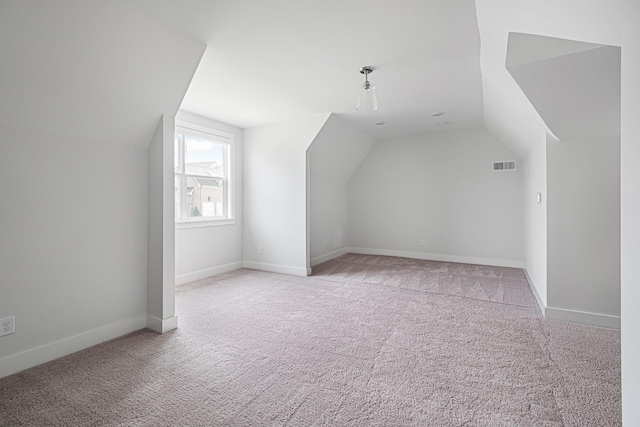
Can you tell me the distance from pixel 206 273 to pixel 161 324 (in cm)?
193

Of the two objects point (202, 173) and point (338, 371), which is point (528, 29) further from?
point (202, 173)

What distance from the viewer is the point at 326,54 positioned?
2682mm

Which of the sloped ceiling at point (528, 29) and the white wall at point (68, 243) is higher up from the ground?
the sloped ceiling at point (528, 29)

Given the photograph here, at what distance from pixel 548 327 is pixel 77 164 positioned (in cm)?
436

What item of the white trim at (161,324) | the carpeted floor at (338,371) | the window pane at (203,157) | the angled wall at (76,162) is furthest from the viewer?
the window pane at (203,157)

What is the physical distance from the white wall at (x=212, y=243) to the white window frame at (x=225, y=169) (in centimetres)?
5

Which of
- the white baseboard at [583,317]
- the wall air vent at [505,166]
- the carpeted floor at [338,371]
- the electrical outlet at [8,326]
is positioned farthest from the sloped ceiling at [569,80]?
the electrical outlet at [8,326]

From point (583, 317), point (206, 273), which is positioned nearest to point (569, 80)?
point (583, 317)

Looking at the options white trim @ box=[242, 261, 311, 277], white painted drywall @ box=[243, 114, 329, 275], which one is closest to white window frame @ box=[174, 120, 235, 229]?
white painted drywall @ box=[243, 114, 329, 275]

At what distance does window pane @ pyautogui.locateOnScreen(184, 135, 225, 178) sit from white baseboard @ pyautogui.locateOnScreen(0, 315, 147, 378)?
2.32m

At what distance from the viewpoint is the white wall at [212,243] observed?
4273 mm

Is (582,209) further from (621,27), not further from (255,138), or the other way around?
(255,138)

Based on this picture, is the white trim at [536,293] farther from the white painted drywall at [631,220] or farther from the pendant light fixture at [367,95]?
the pendant light fixture at [367,95]

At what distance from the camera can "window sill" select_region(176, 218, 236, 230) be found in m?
4.21
